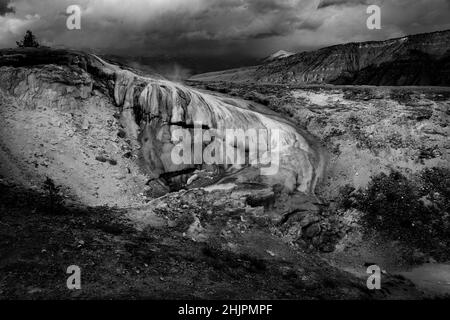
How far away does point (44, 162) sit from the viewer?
17797 millimetres

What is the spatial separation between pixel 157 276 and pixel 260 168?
9437mm

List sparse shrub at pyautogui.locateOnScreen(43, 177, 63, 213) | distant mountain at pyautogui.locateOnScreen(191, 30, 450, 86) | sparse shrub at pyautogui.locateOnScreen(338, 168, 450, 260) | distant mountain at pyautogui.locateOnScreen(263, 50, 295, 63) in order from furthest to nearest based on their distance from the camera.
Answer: distant mountain at pyautogui.locateOnScreen(263, 50, 295, 63) → distant mountain at pyautogui.locateOnScreen(191, 30, 450, 86) → sparse shrub at pyautogui.locateOnScreen(338, 168, 450, 260) → sparse shrub at pyautogui.locateOnScreen(43, 177, 63, 213)

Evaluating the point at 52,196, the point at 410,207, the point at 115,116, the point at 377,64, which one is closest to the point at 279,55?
the point at 377,64

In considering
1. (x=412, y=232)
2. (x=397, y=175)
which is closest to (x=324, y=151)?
(x=397, y=175)

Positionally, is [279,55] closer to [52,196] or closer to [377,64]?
[377,64]

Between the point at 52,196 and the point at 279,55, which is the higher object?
the point at 279,55

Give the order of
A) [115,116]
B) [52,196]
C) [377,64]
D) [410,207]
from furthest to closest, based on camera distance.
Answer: [377,64] → [115,116] → [410,207] → [52,196]

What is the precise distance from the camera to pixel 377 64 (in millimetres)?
73312

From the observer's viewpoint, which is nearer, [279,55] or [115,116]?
[115,116]

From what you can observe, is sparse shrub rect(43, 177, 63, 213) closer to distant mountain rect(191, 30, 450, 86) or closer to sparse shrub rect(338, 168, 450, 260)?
sparse shrub rect(338, 168, 450, 260)

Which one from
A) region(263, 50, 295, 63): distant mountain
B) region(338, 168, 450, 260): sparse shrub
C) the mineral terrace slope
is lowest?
region(338, 168, 450, 260): sparse shrub

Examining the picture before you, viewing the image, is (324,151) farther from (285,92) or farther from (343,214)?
(285,92)

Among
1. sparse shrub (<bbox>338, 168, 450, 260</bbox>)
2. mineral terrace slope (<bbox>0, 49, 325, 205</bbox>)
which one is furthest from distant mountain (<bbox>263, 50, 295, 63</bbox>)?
sparse shrub (<bbox>338, 168, 450, 260</bbox>)

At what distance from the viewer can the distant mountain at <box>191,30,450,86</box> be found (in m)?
69.0
